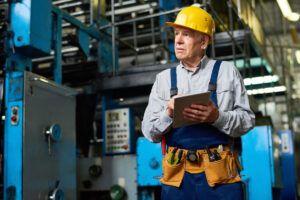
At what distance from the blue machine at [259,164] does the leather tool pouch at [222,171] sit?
7.00 feet

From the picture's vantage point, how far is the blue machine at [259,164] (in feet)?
13.1

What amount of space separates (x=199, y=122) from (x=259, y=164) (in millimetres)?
2370

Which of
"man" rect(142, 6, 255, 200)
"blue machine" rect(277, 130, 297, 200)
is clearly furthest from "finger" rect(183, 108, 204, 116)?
"blue machine" rect(277, 130, 297, 200)

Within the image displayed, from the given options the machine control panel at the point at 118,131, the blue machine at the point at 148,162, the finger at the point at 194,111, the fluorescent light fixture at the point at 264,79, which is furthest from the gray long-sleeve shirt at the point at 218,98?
the fluorescent light fixture at the point at 264,79

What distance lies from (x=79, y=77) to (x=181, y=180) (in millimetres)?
3858

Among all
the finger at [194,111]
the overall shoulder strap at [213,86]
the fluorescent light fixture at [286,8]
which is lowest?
the finger at [194,111]

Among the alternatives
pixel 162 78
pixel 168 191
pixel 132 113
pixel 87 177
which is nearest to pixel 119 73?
pixel 132 113

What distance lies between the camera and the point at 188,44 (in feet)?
7.03

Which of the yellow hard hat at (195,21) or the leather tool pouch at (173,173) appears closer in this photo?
the leather tool pouch at (173,173)

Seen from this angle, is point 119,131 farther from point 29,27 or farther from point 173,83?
point 173,83

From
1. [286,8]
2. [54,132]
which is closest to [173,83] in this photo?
[54,132]

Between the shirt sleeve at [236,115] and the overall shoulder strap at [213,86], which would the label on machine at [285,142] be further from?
the overall shoulder strap at [213,86]

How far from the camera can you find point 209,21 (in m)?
2.21

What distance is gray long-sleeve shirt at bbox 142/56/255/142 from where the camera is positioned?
6.48 feet
